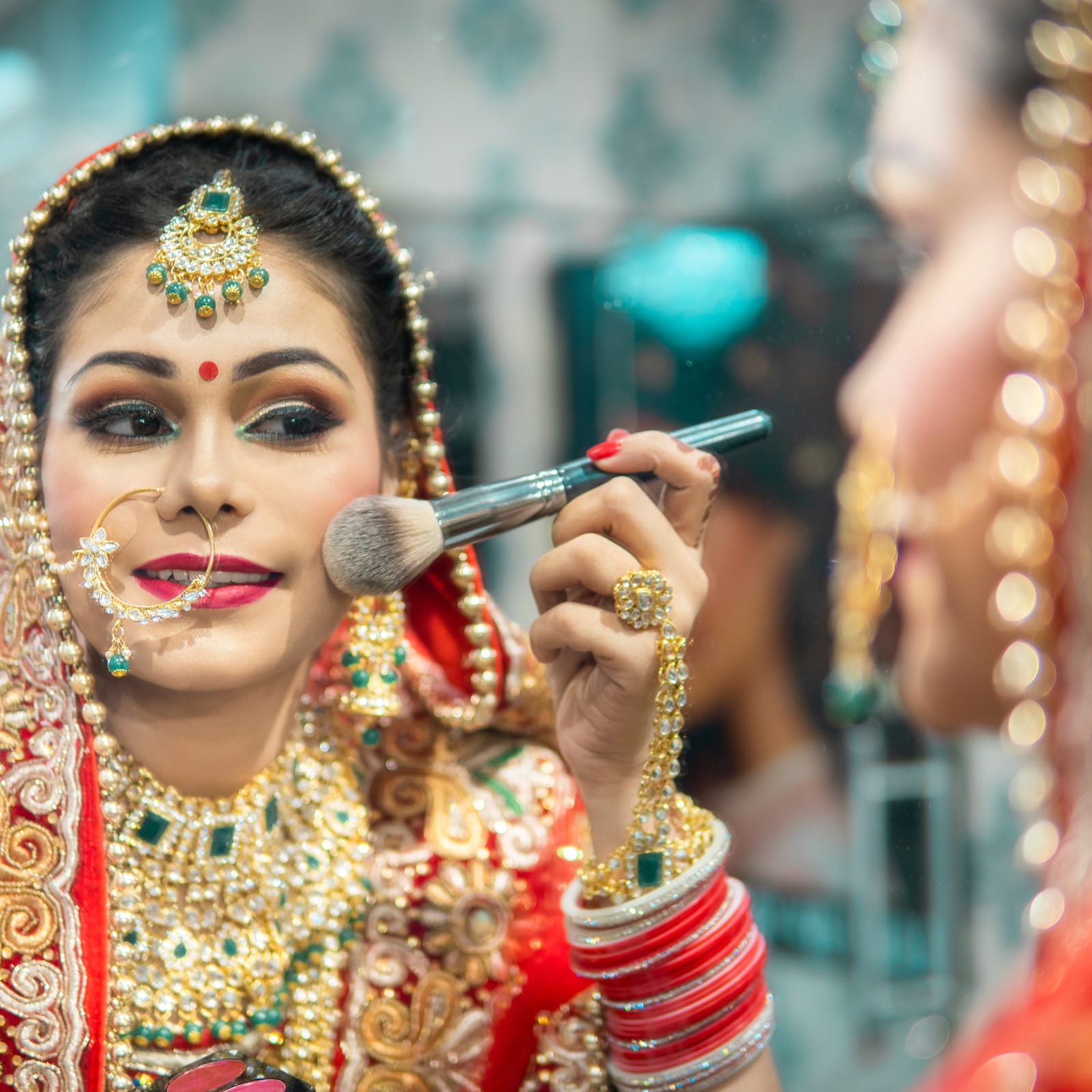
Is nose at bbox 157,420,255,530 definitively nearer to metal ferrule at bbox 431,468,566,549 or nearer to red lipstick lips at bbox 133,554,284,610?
red lipstick lips at bbox 133,554,284,610

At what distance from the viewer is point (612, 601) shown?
984mm

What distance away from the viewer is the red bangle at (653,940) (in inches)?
37.8

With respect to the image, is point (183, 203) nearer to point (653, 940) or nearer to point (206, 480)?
point (206, 480)

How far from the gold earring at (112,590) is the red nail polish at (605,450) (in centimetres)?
31

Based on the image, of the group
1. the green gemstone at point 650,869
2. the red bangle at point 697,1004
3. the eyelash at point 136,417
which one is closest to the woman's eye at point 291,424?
the eyelash at point 136,417

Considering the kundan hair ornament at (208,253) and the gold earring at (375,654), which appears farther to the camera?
the gold earring at (375,654)

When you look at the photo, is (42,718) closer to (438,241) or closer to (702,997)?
(702,997)

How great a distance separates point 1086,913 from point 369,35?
1.49m

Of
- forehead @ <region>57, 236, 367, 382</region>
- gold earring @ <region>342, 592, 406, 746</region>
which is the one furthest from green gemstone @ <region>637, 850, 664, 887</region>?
forehead @ <region>57, 236, 367, 382</region>

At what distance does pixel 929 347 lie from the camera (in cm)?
78

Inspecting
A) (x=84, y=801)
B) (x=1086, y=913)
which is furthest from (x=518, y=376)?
(x=1086, y=913)

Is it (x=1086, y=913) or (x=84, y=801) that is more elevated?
(x=84, y=801)

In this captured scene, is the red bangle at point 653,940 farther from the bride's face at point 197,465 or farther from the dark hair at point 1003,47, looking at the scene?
the dark hair at point 1003,47

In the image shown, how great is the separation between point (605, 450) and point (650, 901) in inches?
14.2
